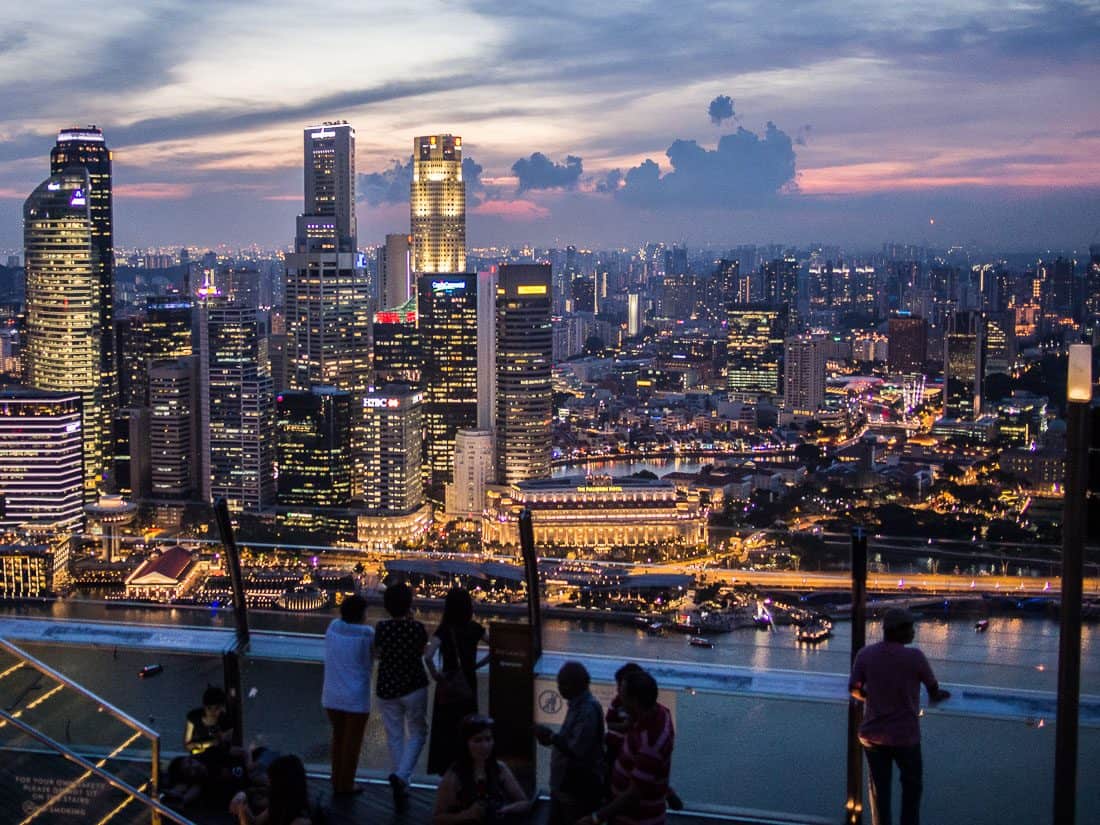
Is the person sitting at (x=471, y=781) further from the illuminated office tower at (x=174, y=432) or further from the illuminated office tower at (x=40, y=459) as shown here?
the illuminated office tower at (x=174, y=432)

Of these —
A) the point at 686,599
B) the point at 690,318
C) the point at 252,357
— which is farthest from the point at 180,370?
the point at 690,318

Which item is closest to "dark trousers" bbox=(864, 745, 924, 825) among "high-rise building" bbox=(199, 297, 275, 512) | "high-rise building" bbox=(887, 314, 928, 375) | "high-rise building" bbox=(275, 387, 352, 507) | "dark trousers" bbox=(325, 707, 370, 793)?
"dark trousers" bbox=(325, 707, 370, 793)

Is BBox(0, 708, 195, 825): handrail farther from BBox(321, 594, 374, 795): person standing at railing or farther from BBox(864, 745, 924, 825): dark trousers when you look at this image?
BBox(864, 745, 924, 825): dark trousers

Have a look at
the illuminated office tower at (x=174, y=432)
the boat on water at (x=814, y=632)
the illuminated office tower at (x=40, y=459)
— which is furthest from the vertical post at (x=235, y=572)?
the illuminated office tower at (x=174, y=432)

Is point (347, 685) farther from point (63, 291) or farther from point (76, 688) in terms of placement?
point (63, 291)

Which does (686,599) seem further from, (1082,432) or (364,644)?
(1082,432)
